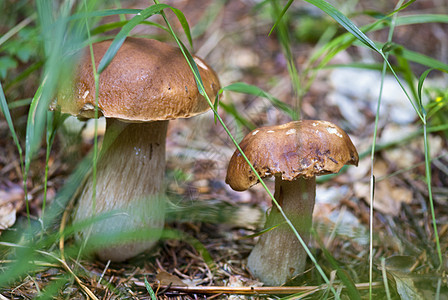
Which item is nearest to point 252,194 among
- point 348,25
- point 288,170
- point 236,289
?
point 236,289

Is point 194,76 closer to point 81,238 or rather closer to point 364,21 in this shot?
point 81,238

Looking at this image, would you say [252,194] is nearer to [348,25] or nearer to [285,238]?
[285,238]

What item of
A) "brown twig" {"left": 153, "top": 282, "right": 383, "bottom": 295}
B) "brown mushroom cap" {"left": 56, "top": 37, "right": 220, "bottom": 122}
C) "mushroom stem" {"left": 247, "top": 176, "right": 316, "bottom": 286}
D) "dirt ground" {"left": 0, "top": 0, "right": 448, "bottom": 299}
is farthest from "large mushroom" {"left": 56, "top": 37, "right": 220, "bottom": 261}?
"mushroom stem" {"left": 247, "top": 176, "right": 316, "bottom": 286}

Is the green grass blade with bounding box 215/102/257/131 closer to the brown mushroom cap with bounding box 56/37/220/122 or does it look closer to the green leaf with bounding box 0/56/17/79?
the brown mushroom cap with bounding box 56/37/220/122

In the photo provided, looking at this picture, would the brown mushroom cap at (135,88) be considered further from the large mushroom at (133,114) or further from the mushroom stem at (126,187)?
the mushroom stem at (126,187)

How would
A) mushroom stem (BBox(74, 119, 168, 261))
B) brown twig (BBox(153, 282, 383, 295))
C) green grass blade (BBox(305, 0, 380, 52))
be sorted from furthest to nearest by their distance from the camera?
mushroom stem (BBox(74, 119, 168, 261))
brown twig (BBox(153, 282, 383, 295))
green grass blade (BBox(305, 0, 380, 52))

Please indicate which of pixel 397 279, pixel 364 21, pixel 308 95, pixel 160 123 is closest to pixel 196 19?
pixel 308 95
